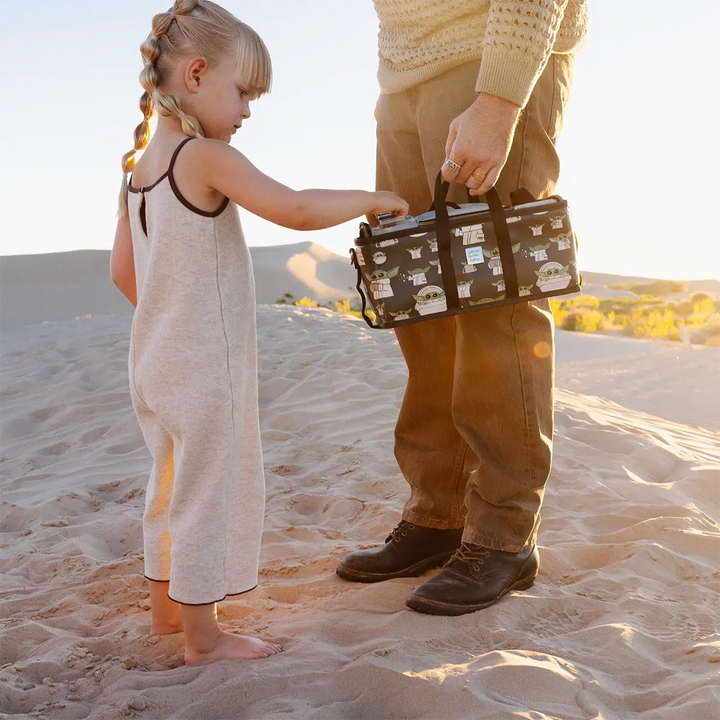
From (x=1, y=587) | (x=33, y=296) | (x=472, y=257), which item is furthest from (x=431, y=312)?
(x=33, y=296)

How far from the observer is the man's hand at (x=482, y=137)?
2.13 meters

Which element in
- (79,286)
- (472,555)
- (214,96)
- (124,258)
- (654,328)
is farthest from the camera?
(79,286)

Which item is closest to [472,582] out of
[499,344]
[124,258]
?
[499,344]

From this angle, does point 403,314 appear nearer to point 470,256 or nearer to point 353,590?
point 470,256

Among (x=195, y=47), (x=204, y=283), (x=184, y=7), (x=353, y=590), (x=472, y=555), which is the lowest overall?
(x=353, y=590)

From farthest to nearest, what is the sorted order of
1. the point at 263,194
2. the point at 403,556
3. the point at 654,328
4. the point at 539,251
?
the point at 654,328
the point at 403,556
the point at 539,251
the point at 263,194

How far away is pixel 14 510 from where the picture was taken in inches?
149

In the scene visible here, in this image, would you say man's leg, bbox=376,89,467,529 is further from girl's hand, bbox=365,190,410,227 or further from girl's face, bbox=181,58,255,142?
girl's face, bbox=181,58,255,142

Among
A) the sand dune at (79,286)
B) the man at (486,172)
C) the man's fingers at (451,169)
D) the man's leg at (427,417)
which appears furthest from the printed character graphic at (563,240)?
the sand dune at (79,286)

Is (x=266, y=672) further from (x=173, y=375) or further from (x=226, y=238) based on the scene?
(x=226, y=238)

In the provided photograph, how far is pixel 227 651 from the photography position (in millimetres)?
2141

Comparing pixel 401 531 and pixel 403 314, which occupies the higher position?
pixel 403 314

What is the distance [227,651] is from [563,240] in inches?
57.2

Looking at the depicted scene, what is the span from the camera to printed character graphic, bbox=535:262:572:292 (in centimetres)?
221
